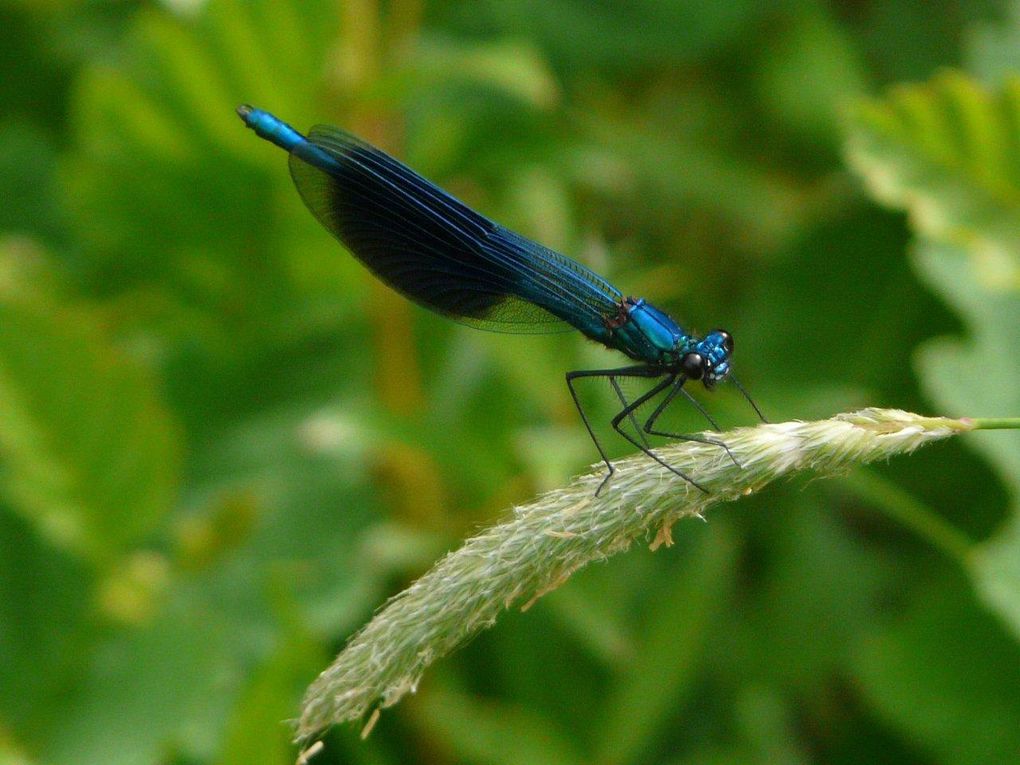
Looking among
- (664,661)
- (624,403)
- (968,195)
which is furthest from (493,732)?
(968,195)

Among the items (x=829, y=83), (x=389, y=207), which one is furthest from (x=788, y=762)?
(x=829, y=83)

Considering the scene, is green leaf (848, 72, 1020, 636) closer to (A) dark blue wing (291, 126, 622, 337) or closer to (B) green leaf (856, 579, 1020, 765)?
(B) green leaf (856, 579, 1020, 765)

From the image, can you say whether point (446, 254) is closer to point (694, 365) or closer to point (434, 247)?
point (434, 247)

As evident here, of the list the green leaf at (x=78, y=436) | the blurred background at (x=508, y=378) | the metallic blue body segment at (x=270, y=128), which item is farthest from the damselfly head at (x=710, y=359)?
the green leaf at (x=78, y=436)

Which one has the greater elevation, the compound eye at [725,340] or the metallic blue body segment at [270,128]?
the metallic blue body segment at [270,128]

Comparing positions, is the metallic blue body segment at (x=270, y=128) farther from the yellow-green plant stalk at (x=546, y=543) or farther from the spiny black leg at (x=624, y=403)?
the yellow-green plant stalk at (x=546, y=543)

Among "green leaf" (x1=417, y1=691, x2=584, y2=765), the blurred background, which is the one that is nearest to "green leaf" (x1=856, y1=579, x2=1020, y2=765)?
the blurred background

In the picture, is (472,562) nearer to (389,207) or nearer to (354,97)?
(389,207)
